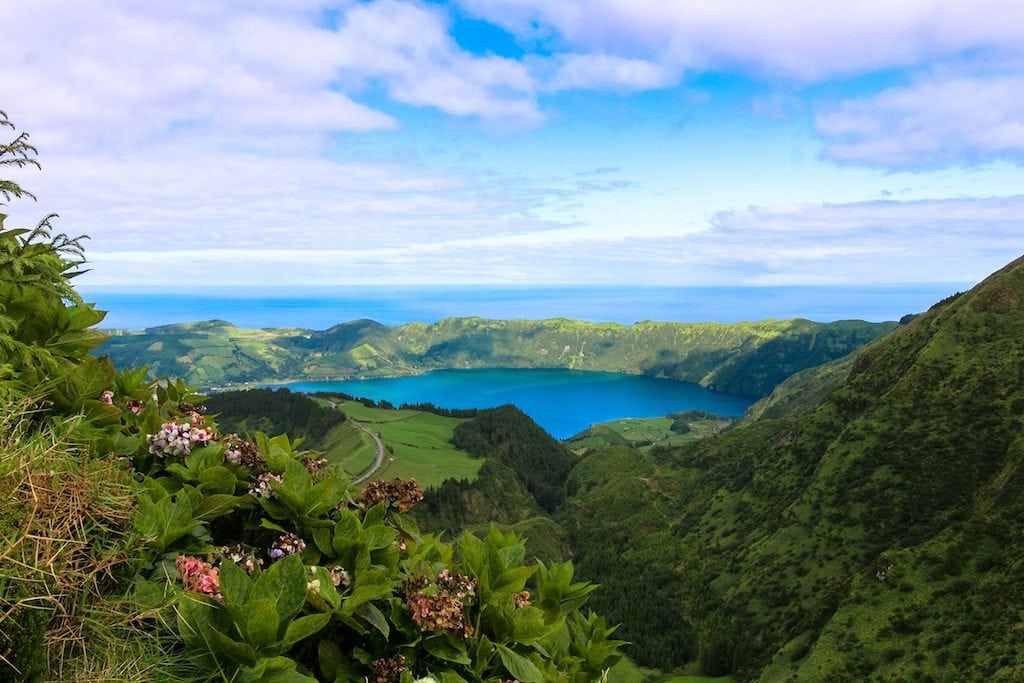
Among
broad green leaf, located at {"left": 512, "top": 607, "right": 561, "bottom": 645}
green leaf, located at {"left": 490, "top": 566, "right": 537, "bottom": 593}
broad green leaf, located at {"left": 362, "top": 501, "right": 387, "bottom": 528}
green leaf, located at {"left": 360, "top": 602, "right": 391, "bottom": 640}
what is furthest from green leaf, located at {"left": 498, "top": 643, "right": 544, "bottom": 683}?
broad green leaf, located at {"left": 362, "top": 501, "right": 387, "bottom": 528}

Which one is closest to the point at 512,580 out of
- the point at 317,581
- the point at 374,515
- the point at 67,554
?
the point at 374,515

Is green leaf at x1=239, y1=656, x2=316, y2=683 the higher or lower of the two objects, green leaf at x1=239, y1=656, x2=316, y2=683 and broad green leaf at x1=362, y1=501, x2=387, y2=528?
the lower

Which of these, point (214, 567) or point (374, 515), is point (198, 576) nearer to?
point (214, 567)

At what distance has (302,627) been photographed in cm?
339

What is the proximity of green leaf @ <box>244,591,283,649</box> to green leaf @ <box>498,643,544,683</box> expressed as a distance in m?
1.74

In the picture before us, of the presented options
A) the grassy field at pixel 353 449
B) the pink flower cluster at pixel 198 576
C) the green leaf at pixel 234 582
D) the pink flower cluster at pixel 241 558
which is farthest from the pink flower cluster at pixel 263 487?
the grassy field at pixel 353 449

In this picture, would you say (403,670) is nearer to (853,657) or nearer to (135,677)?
(135,677)

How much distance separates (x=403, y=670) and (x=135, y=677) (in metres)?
1.59

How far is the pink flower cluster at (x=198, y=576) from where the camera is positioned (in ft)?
11.5

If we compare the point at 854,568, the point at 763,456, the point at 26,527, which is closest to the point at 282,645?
the point at 26,527

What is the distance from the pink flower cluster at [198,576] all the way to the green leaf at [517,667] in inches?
82.2

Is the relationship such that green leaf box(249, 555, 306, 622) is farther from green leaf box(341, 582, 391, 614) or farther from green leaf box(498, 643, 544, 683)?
green leaf box(498, 643, 544, 683)

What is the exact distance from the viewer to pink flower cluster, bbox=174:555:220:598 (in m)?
3.51

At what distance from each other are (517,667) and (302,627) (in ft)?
5.63
